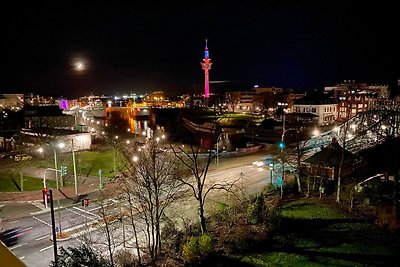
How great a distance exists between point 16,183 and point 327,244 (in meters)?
26.9

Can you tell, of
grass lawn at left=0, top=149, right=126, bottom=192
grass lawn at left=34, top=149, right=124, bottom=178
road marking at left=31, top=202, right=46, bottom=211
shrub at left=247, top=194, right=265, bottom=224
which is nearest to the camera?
shrub at left=247, top=194, right=265, bottom=224

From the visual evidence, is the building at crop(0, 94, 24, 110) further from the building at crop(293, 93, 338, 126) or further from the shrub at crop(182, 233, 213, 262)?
the shrub at crop(182, 233, 213, 262)

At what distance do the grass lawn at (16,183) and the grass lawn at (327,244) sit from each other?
21.3 meters

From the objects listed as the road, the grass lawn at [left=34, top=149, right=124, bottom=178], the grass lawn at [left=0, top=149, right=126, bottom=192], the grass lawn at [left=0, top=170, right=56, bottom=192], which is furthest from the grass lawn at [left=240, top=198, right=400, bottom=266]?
the grass lawn at [left=0, top=170, right=56, bottom=192]

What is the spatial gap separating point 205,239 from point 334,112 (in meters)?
75.0

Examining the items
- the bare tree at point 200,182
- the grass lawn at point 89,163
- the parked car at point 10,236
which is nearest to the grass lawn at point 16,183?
the grass lawn at point 89,163

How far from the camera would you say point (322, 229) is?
57.5 feet

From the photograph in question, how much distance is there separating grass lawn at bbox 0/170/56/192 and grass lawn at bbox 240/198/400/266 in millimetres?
21277

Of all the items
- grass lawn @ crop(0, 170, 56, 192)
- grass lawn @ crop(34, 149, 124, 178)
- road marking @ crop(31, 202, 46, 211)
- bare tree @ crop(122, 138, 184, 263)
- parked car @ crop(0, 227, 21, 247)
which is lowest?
parked car @ crop(0, 227, 21, 247)

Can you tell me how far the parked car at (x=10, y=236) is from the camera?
18656 millimetres

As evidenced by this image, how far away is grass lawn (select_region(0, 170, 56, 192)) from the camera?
91.4 feet

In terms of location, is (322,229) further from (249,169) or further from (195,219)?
(249,169)

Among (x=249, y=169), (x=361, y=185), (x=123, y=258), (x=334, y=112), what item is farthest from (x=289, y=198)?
(x=334, y=112)

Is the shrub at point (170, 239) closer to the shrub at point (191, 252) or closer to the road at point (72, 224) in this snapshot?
the shrub at point (191, 252)
